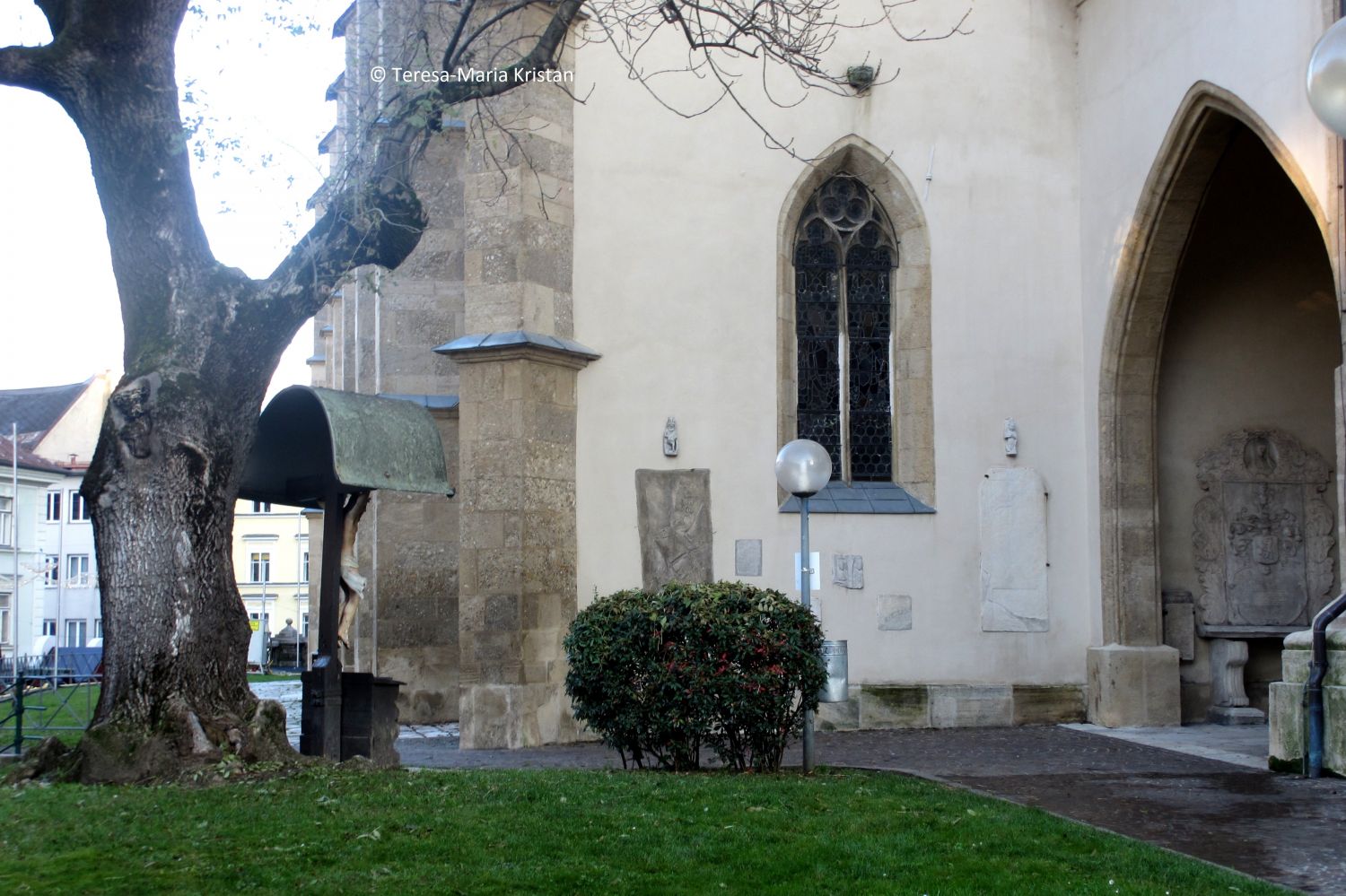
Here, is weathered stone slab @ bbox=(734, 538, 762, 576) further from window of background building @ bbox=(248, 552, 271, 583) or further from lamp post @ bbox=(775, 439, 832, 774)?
window of background building @ bbox=(248, 552, 271, 583)

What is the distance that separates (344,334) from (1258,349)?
10023 mm

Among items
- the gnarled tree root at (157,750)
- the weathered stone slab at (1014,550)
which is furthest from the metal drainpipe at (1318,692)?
the gnarled tree root at (157,750)

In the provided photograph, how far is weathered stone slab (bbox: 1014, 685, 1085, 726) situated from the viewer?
15.1 metres

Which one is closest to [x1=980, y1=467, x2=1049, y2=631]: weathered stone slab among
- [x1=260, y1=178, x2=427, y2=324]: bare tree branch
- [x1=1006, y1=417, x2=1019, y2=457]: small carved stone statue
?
[x1=1006, y1=417, x2=1019, y2=457]: small carved stone statue

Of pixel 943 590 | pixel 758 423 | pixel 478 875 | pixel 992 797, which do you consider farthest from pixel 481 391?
pixel 478 875

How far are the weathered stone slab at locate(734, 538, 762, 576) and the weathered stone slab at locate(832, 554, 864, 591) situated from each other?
81 centimetres

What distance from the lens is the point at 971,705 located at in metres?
15.1

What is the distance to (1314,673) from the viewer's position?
10195 mm

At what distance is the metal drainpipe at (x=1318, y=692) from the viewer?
33.4 feet

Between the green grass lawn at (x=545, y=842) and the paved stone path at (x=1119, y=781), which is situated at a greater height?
the green grass lawn at (x=545, y=842)

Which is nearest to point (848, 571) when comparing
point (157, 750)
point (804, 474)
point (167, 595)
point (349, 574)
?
point (804, 474)

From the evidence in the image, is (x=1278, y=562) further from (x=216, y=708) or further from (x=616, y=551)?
(x=216, y=708)

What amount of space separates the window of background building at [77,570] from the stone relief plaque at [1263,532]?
1986 inches

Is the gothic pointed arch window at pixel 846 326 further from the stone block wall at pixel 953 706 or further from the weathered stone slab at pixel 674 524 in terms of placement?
the stone block wall at pixel 953 706
